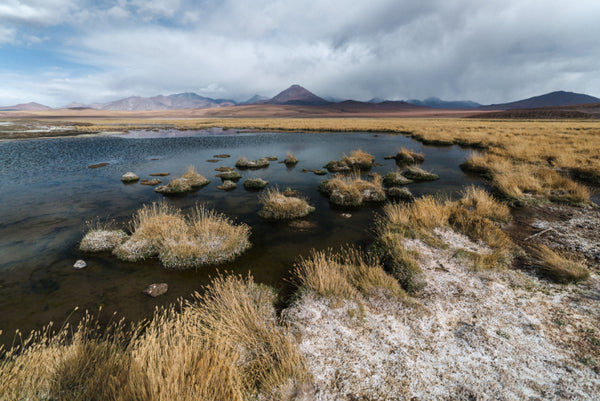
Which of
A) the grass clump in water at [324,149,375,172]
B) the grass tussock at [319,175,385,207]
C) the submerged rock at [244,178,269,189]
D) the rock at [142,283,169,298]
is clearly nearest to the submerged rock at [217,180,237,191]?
the submerged rock at [244,178,269,189]

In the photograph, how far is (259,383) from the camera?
4090 mm

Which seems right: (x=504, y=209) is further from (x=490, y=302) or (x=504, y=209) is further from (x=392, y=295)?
(x=392, y=295)

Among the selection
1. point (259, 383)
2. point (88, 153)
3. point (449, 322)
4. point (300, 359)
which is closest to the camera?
point (259, 383)

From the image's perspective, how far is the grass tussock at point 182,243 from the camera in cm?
844

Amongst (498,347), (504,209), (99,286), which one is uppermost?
(504,209)

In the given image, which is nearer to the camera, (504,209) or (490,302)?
(490,302)

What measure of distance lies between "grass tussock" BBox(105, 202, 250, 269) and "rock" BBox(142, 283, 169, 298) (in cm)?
101

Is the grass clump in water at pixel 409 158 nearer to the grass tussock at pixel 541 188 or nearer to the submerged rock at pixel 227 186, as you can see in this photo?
the grass tussock at pixel 541 188

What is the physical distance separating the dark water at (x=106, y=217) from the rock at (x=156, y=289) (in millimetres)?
175

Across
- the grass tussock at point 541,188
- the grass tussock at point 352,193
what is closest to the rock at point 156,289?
the grass tussock at point 352,193

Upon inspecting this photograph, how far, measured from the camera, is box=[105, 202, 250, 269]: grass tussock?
844cm

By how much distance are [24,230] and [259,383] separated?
46.1ft

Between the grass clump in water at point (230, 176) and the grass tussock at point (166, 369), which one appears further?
the grass clump in water at point (230, 176)

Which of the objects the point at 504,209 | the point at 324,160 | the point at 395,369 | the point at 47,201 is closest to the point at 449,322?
the point at 395,369
